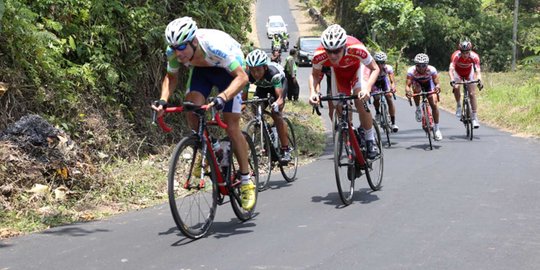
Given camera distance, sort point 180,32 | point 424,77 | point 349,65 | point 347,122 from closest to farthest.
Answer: point 180,32
point 347,122
point 349,65
point 424,77

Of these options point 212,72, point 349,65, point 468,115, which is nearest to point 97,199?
point 212,72

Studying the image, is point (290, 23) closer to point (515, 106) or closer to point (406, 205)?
point (515, 106)

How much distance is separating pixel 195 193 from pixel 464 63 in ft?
33.8

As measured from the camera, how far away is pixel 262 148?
30.3 feet

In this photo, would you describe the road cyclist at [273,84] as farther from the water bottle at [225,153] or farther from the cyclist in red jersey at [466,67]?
the cyclist in red jersey at [466,67]

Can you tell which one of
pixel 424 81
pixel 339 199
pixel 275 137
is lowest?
pixel 339 199

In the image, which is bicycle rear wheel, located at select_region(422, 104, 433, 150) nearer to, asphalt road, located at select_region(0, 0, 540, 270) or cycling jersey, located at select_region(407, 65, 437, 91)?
cycling jersey, located at select_region(407, 65, 437, 91)

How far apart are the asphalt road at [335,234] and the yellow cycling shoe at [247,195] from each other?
20 cm

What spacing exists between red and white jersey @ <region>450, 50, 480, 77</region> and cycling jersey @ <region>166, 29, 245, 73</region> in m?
9.85

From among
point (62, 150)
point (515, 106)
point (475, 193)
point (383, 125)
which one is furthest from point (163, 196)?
point (515, 106)

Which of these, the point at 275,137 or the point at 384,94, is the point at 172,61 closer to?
the point at 275,137

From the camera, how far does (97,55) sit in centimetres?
1013

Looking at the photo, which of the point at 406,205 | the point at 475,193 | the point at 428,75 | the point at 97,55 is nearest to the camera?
the point at 406,205

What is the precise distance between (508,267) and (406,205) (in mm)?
2498
